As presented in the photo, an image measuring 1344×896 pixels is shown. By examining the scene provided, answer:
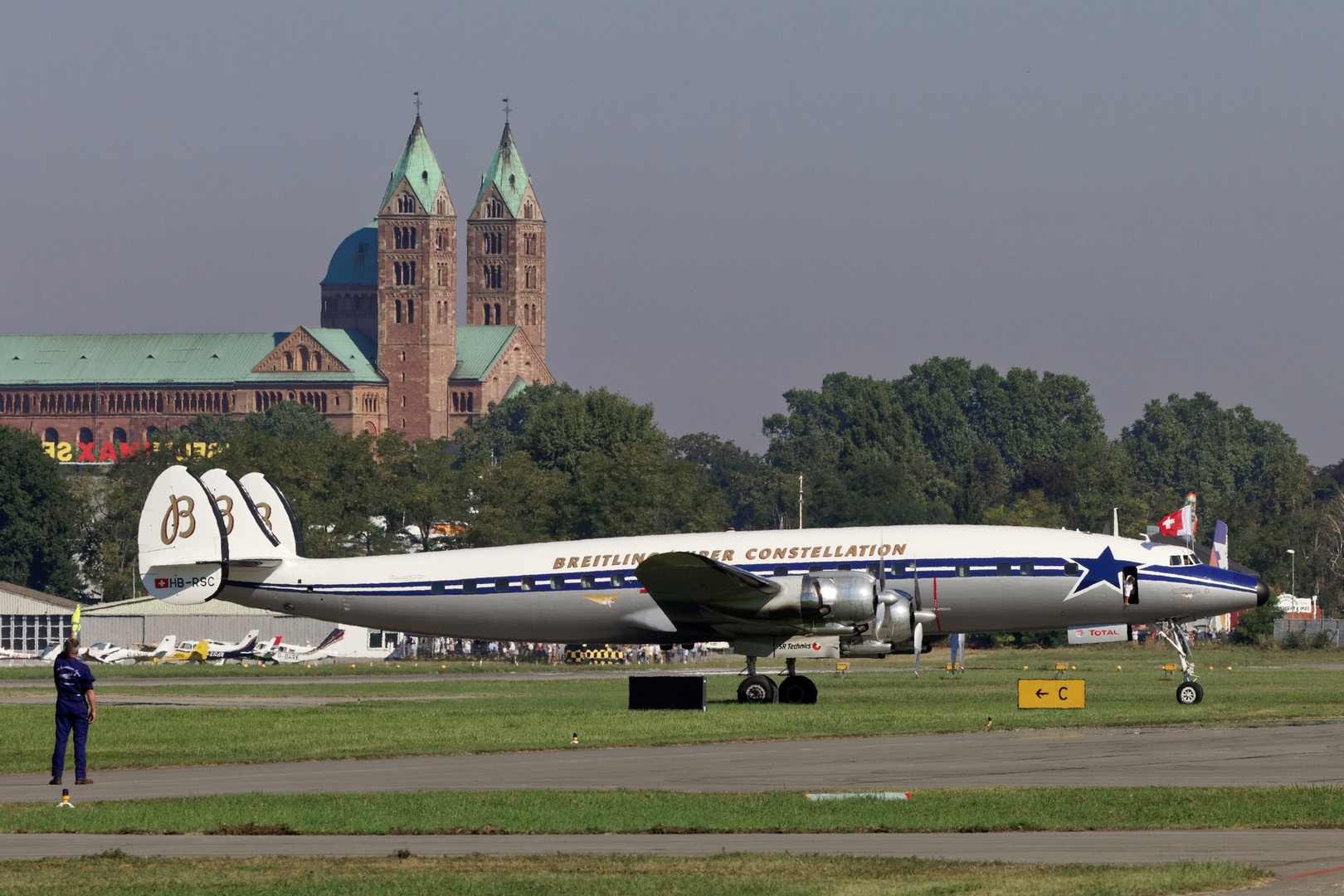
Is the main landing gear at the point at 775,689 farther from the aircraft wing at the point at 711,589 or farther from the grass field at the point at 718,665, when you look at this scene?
the grass field at the point at 718,665

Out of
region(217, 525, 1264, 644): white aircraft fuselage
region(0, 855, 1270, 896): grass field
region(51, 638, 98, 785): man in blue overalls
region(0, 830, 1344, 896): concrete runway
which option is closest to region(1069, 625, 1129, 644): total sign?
region(217, 525, 1264, 644): white aircraft fuselage

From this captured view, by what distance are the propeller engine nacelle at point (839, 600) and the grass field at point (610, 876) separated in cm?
1987

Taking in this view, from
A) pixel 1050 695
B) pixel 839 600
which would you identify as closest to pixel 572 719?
pixel 839 600

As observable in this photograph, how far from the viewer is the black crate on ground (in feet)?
130

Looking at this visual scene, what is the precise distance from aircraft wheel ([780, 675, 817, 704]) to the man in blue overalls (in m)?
19.0

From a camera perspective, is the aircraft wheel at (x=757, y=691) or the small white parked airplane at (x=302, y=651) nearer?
the aircraft wheel at (x=757, y=691)

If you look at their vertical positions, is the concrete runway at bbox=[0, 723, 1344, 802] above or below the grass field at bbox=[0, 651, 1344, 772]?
above

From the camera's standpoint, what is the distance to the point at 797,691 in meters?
40.8

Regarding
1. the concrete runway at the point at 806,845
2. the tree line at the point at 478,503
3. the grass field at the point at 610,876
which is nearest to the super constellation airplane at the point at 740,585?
the concrete runway at the point at 806,845

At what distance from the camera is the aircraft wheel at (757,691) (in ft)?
133

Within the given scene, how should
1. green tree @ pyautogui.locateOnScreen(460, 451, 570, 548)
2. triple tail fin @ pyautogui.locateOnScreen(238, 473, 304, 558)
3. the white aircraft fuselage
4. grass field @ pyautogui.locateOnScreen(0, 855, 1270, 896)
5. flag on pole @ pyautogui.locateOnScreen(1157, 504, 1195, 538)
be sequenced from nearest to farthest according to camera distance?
grass field @ pyautogui.locateOnScreen(0, 855, 1270, 896) < the white aircraft fuselage < triple tail fin @ pyautogui.locateOnScreen(238, 473, 304, 558) < flag on pole @ pyautogui.locateOnScreen(1157, 504, 1195, 538) < green tree @ pyautogui.locateOnScreen(460, 451, 570, 548)

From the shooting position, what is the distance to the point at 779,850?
61.2 ft

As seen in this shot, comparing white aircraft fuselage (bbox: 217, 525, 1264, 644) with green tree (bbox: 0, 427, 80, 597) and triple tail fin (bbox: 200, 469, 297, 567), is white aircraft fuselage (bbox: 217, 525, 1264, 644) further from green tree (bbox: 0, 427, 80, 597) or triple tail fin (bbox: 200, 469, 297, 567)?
green tree (bbox: 0, 427, 80, 597)

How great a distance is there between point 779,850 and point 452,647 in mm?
78821
